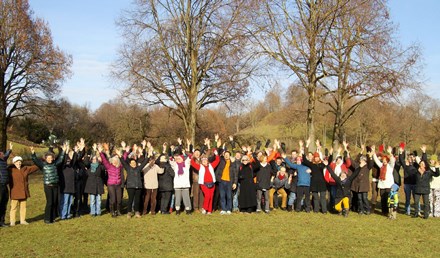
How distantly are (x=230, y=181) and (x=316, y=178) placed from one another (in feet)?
8.53

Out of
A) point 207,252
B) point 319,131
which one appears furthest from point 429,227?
point 319,131

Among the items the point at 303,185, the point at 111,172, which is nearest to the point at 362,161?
the point at 303,185

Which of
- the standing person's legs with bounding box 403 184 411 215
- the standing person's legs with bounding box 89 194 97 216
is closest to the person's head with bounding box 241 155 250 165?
the standing person's legs with bounding box 89 194 97 216

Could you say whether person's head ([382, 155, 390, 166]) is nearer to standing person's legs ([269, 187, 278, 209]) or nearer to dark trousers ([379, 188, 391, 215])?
dark trousers ([379, 188, 391, 215])

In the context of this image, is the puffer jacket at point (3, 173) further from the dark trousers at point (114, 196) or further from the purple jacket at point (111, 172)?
the dark trousers at point (114, 196)

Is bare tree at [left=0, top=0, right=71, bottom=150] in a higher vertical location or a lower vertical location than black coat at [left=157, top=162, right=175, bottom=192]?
higher

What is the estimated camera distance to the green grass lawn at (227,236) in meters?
8.24

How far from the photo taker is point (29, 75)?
2933 cm

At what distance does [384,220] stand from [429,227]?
48.0 inches

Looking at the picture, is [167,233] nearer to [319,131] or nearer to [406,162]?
[406,162]

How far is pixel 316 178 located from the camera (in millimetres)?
13023

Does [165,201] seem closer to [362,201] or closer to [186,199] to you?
[186,199]

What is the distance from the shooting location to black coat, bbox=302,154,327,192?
511 inches

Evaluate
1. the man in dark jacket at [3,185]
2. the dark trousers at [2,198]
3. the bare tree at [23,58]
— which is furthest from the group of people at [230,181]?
the bare tree at [23,58]
